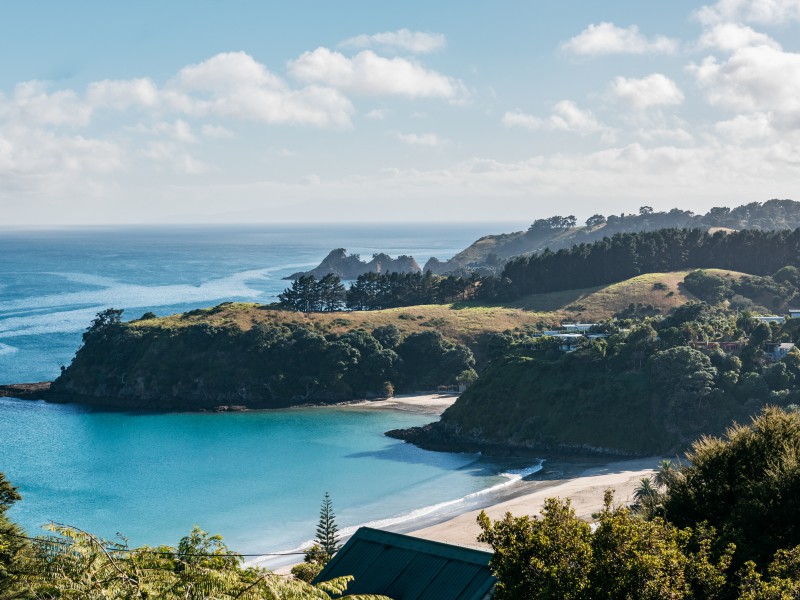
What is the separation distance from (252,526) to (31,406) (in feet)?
168

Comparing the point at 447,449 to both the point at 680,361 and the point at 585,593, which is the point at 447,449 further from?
the point at 585,593

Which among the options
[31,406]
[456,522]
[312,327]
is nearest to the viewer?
[456,522]

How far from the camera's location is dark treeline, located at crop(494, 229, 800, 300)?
133875 mm

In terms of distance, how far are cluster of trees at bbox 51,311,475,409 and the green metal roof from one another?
7154 cm

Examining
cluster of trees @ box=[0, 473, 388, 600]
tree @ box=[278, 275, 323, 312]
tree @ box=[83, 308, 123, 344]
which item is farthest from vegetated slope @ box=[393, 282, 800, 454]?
cluster of trees @ box=[0, 473, 388, 600]

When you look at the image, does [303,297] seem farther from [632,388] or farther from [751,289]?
[751,289]

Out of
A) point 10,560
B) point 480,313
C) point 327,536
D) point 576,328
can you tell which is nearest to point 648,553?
point 10,560

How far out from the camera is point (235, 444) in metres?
81.2

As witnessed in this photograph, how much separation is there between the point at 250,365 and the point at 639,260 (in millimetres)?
68295

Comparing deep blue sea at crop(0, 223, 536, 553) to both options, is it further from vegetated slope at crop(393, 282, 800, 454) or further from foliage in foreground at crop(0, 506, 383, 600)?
foliage in foreground at crop(0, 506, 383, 600)

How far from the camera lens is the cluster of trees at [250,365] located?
9919 cm

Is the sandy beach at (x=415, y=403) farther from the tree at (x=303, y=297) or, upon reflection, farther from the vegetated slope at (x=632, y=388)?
the tree at (x=303, y=297)

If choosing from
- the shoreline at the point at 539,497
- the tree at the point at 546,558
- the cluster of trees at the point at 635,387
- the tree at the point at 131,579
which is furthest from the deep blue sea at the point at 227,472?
the tree at the point at 131,579

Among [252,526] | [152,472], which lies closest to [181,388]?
[152,472]
